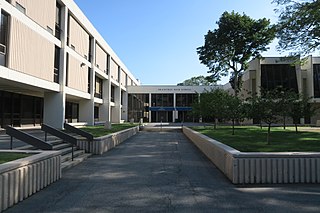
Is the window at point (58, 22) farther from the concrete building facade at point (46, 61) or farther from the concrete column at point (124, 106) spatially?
the concrete column at point (124, 106)

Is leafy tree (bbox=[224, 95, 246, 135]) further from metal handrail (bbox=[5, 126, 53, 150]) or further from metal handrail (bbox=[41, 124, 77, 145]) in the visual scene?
metal handrail (bbox=[5, 126, 53, 150])

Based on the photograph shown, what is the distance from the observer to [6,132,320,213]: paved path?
571 cm

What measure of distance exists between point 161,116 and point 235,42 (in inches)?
1063

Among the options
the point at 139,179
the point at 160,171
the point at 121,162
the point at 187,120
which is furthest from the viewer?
the point at 187,120

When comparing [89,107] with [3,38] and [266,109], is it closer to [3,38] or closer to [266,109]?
[3,38]

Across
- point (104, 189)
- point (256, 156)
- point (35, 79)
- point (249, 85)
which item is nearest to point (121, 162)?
point (104, 189)

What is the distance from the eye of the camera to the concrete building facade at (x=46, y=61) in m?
17.2

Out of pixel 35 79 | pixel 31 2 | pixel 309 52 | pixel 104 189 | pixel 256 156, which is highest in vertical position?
pixel 31 2

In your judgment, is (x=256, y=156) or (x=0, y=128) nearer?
(x=256, y=156)

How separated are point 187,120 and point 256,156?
5542cm

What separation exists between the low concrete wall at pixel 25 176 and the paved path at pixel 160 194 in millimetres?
172

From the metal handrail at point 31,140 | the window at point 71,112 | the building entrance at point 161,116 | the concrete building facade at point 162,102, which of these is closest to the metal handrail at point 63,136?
the metal handrail at point 31,140

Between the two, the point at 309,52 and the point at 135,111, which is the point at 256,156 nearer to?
the point at 309,52

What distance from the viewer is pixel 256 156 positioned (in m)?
7.66
